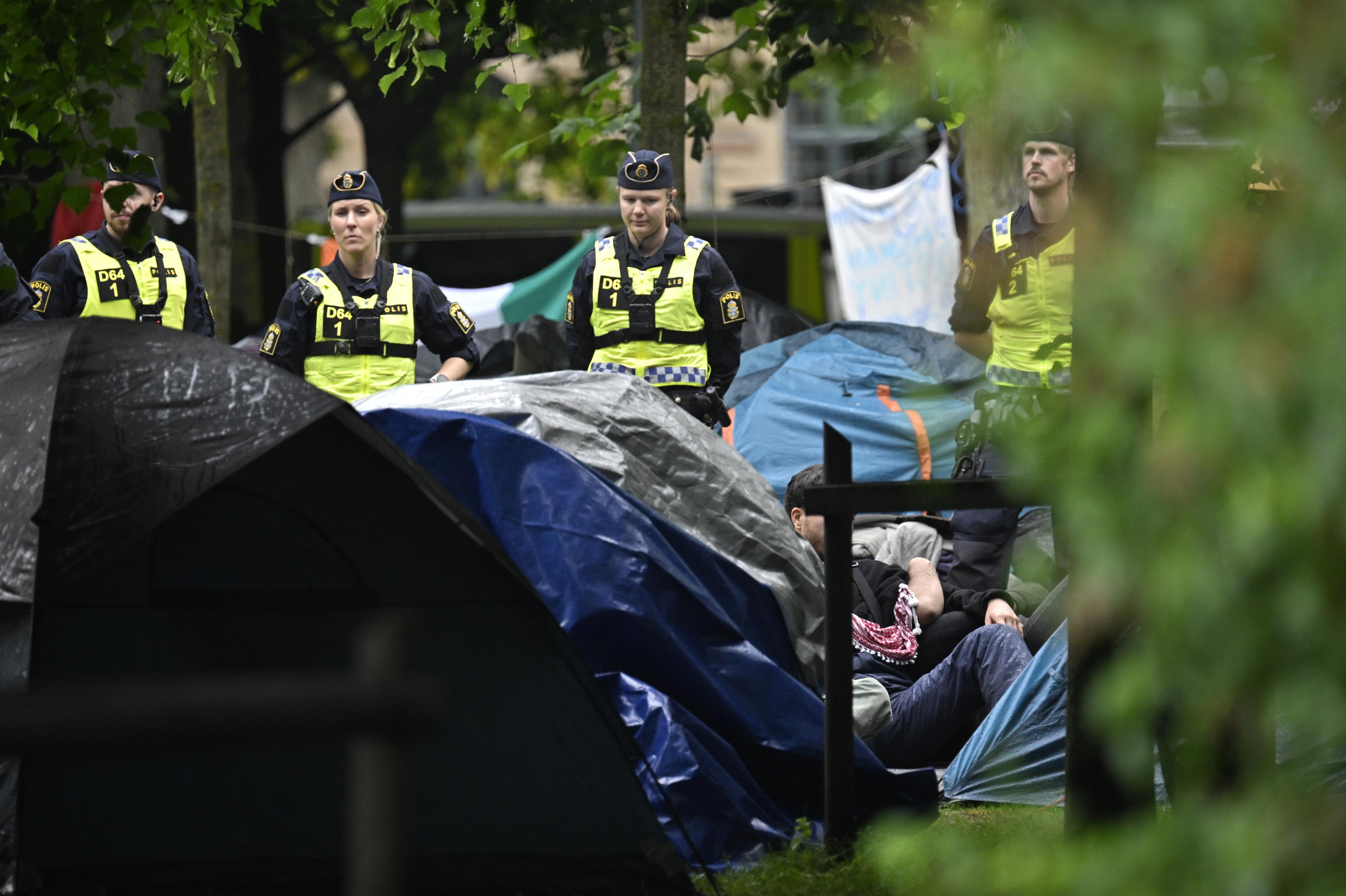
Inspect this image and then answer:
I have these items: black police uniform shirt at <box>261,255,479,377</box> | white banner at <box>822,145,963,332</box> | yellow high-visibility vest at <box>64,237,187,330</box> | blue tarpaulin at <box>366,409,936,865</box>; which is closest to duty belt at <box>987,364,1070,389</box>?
blue tarpaulin at <box>366,409,936,865</box>

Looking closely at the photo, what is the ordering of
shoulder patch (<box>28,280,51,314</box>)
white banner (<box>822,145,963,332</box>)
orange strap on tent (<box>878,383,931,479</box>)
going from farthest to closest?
white banner (<box>822,145,963,332</box>), orange strap on tent (<box>878,383,931,479</box>), shoulder patch (<box>28,280,51,314</box>)

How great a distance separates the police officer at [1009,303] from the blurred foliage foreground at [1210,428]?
457 cm

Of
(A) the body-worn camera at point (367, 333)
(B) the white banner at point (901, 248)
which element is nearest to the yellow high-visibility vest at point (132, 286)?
(A) the body-worn camera at point (367, 333)

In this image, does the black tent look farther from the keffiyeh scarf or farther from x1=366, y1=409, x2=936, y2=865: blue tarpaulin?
the keffiyeh scarf

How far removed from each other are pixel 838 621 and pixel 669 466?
1278mm

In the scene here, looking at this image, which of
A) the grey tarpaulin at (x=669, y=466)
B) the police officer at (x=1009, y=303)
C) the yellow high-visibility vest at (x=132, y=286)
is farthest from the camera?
the yellow high-visibility vest at (x=132, y=286)

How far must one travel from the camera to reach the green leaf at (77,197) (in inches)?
152

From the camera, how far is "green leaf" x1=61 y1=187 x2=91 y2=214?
386 centimetres

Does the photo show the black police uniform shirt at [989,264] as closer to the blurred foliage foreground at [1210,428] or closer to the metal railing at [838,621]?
the metal railing at [838,621]

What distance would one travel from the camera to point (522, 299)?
12.9 m

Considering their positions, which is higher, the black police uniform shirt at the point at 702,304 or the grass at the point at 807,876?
the black police uniform shirt at the point at 702,304

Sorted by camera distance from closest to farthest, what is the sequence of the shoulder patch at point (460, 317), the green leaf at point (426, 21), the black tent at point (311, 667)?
the black tent at point (311, 667)
the green leaf at point (426, 21)
the shoulder patch at point (460, 317)

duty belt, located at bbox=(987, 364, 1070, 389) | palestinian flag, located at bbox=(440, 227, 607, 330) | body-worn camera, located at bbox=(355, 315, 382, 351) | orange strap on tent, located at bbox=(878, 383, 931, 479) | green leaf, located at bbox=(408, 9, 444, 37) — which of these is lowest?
orange strap on tent, located at bbox=(878, 383, 931, 479)

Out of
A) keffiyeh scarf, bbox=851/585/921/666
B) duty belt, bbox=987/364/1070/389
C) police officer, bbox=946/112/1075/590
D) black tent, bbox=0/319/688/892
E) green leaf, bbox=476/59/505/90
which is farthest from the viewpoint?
duty belt, bbox=987/364/1070/389
